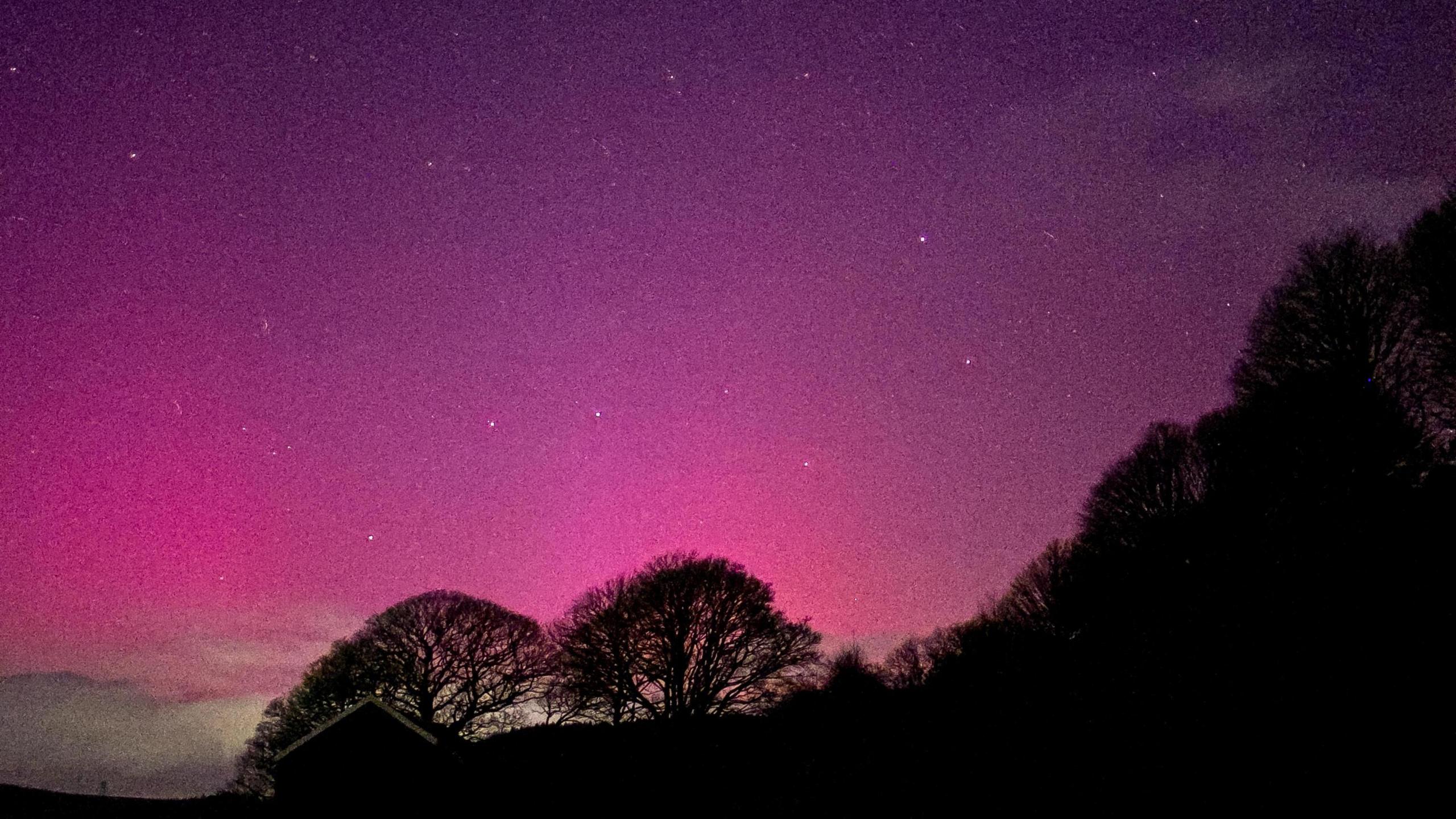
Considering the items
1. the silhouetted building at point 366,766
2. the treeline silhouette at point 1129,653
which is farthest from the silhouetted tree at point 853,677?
the silhouetted building at point 366,766

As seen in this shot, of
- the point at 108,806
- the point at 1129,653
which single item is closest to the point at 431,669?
the point at 108,806

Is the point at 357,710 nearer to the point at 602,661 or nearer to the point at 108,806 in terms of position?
the point at 602,661

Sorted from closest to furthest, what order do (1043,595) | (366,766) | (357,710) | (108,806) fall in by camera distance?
(366,766)
(357,710)
(108,806)
(1043,595)

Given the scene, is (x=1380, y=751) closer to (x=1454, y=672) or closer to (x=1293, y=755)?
(x=1293, y=755)

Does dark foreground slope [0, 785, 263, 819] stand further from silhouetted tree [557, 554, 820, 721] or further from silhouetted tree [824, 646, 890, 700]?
silhouetted tree [824, 646, 890, 700]

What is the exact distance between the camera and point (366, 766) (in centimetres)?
2730

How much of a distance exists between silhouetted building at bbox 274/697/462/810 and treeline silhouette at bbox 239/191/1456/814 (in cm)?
343

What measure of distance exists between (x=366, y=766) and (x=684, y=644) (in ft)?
55.2

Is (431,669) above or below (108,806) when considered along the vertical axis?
above

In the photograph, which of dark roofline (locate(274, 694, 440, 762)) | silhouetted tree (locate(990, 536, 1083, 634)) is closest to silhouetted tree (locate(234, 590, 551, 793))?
dark roofline (locate(274, 694, 440, 762))

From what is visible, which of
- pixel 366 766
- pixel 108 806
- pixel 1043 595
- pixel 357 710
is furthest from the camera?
pixel 1043 595

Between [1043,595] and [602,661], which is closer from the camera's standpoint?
[602,661]

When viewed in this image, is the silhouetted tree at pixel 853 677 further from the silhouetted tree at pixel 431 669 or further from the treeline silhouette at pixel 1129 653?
the silhouetted tree at pixel 431 669

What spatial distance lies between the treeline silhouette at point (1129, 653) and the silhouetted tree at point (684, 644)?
0.44 feet
